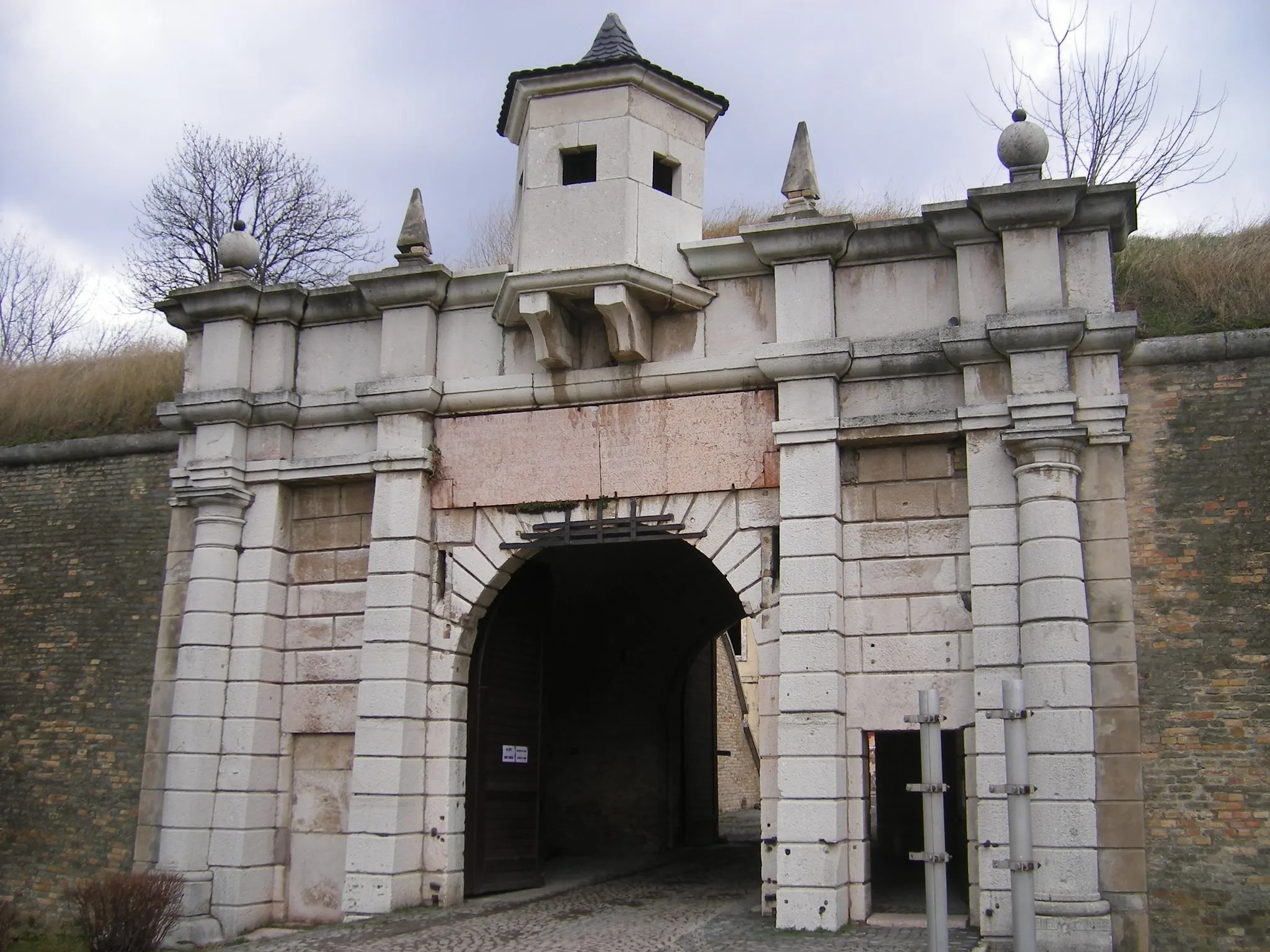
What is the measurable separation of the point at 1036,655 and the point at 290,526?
6.60m

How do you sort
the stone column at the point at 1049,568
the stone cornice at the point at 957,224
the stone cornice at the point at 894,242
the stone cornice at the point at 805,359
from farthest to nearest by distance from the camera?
1. the stone cornice at the point at 894,242
2. the stone cornice at the point at 805,359
3. the stone cornice at the point at 957,224
4. the stone column at the point at 1049,568

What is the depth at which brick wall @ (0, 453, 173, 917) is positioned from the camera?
1166 cm

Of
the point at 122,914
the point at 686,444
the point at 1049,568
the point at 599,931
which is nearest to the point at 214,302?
the point at 686,444

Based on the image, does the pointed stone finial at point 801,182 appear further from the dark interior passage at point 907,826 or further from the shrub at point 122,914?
the shrub at point 122,914

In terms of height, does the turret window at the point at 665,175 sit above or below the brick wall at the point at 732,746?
above

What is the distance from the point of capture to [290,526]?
11570 millimetres

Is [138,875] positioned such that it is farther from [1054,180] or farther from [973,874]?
[1054,180]

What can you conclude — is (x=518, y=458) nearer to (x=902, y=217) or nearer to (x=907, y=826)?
(x=902, y=217)

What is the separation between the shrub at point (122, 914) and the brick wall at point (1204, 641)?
718 centimetres

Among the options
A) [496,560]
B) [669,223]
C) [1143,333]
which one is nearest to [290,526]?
[496,560]

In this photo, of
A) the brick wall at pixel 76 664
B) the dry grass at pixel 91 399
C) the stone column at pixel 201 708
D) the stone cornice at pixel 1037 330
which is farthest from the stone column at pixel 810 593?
the dry grass at pixel 91 399

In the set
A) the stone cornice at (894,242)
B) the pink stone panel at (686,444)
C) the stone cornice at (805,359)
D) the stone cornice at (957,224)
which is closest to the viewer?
the stone cornice at (957,224)

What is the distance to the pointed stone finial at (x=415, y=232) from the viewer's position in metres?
11.4

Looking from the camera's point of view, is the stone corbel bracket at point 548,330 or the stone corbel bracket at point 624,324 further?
the stone corbel bracket at point 548,330
